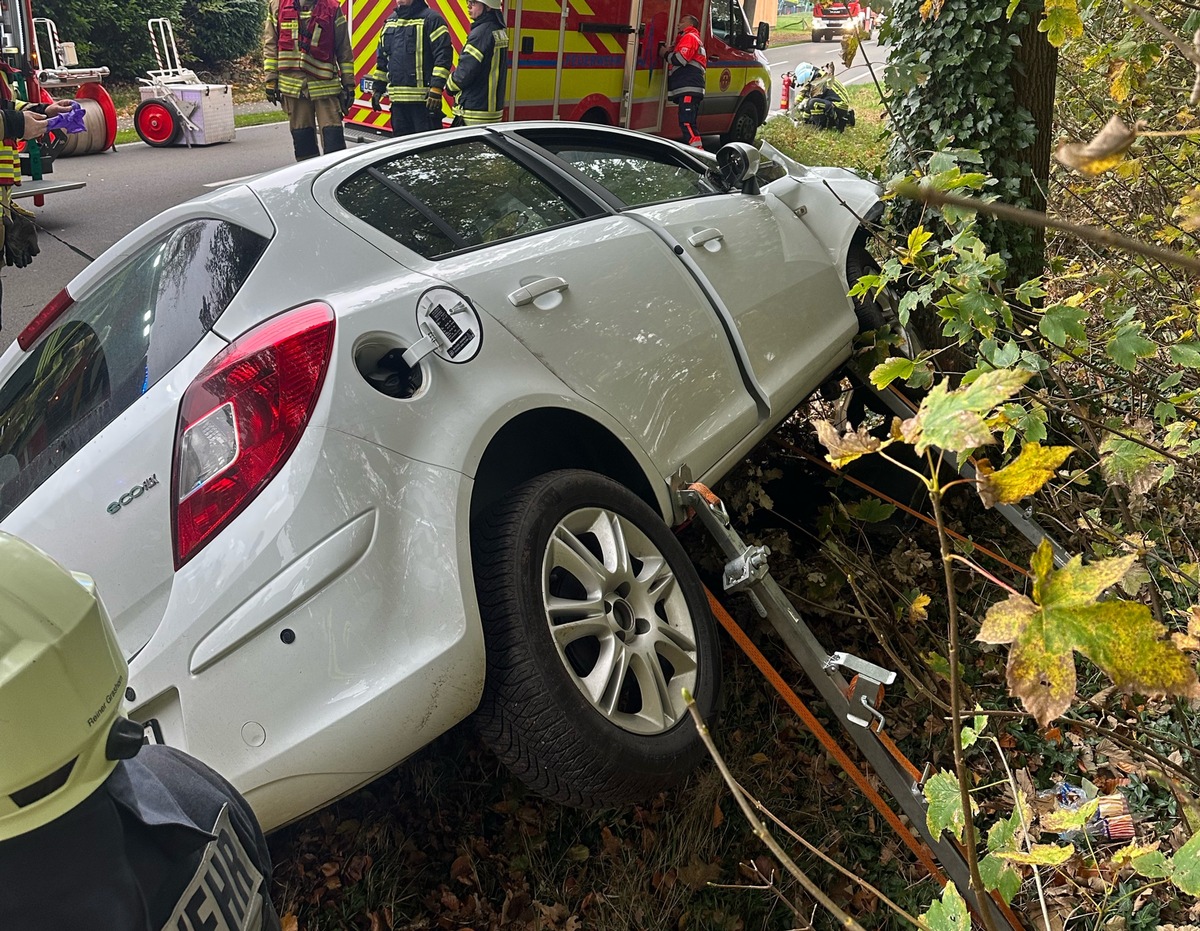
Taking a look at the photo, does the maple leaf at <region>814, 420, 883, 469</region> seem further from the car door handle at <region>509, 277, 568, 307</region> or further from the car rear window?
the car rear window

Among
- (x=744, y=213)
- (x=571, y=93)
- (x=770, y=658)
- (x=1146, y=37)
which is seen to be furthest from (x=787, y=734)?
(x=571, y=93)

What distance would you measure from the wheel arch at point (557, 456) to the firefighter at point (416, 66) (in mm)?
6489

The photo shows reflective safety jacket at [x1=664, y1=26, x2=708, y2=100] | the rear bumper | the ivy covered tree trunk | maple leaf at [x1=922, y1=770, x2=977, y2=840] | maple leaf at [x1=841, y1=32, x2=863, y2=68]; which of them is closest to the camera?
maple leaf at [x1=922, y1=770, x2=977, y2=840]

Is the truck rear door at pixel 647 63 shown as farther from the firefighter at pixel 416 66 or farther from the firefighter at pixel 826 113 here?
the firefighter at pixel 826 113

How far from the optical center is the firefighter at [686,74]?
10.9m

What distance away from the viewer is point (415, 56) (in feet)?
27.6

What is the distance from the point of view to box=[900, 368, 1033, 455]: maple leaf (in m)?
0.96

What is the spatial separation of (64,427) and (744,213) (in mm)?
2299

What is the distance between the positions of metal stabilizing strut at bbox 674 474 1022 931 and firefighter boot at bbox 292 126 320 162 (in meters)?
7.82

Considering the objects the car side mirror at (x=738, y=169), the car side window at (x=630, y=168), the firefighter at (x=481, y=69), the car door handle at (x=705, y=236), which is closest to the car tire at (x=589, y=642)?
the car door handle at (x=705, y=236)

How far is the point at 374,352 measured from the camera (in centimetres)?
221

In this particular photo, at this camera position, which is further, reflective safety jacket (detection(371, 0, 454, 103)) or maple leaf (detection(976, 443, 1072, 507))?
reflective safety jacket (detection(371, 0, 454, 103))

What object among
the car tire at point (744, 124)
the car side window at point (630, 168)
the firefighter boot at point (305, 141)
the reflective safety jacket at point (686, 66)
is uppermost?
the car side window at point (630, 168)

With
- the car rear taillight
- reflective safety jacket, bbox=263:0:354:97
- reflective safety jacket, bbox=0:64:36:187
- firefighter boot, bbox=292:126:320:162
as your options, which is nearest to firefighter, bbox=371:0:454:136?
reflective safety jacket, bbox=263:0:354:97
